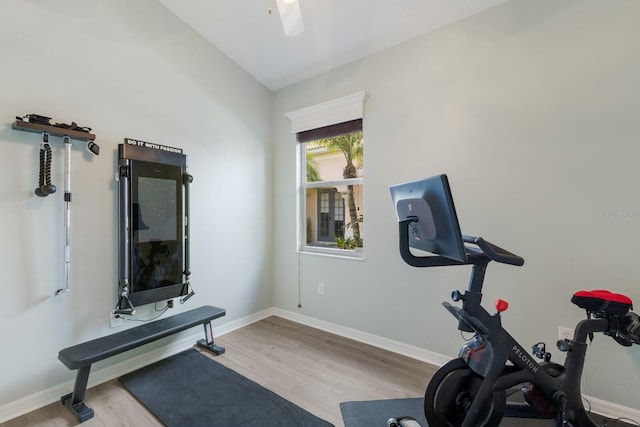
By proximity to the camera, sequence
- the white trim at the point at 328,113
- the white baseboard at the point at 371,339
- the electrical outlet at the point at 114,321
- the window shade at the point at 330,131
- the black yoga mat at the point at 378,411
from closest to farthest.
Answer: the black yoga mat at the point at 378,411 < the electrical outlet at the point at 114,321 < the white baseboard at the point at 371,339 < the white trim at the point at 328,113 < the window shade at the point at 330,131

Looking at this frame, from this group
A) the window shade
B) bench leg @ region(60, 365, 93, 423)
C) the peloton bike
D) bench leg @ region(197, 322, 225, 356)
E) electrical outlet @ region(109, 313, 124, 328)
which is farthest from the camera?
the window shade

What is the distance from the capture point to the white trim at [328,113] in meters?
2.82

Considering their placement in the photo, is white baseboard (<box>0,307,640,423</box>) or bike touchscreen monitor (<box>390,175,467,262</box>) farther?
white baseboard (<box>0,307,640,423</box>)

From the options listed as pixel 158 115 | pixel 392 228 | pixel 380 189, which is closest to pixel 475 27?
pixel 380 189

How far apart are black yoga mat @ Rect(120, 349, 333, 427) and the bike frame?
0.98 meters


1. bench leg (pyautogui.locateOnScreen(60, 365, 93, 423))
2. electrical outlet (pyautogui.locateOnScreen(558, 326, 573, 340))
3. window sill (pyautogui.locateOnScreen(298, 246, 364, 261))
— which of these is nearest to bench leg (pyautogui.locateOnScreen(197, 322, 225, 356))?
bench leg (pyautogui.locateOnScreen(60, 365, 93, 423))

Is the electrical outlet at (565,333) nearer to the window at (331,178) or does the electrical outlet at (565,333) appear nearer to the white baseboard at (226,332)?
the white baseboard at (226,332)

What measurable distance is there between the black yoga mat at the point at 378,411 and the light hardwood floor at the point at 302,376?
0.06 m

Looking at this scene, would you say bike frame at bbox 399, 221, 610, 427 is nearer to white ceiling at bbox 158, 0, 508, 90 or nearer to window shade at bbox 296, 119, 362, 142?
window shade at bbox 296, 119, 362, 142

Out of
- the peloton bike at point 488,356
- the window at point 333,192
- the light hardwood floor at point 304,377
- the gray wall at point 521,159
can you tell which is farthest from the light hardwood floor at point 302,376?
A: the window at point 333,192

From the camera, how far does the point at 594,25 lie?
1.82 meters

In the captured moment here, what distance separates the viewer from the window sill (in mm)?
2939

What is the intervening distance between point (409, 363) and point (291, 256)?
5.43 feet

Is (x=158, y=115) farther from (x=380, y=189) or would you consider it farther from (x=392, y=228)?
(x=392, y=228)
